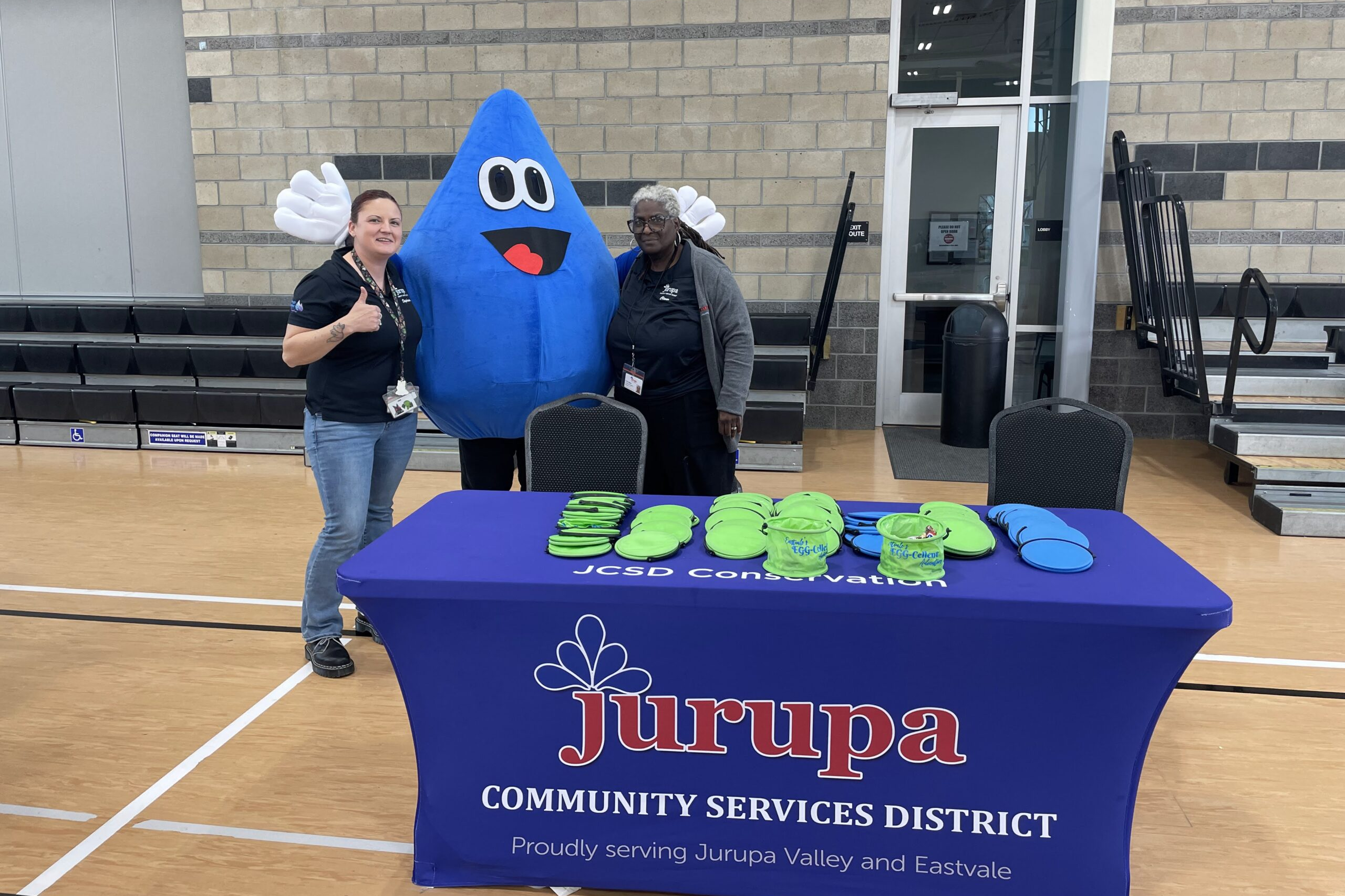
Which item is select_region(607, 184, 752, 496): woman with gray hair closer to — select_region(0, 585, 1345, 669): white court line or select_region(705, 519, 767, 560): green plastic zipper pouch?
select_region(705, 519, 767, 560): green plastic zipper pouch

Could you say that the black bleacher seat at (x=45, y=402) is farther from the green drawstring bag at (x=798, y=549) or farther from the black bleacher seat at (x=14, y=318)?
the green drawstring bag at (x=798, y=549)

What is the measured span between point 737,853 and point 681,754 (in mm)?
234

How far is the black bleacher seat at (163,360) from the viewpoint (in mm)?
6555

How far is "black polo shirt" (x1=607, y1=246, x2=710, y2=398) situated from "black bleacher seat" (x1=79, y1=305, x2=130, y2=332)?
5775mm

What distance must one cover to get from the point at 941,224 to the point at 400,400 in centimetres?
503

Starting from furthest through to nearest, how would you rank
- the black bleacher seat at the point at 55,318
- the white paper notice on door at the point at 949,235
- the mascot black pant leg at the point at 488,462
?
the black bleacher seat at the point at 55,318 < the white paper notice on door at the point at 949,235 < the mascot black pant leg at the point at 488,462

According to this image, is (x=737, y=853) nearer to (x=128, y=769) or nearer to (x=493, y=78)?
(x=128, y=769)

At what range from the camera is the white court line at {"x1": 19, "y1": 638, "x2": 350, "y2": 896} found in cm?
200

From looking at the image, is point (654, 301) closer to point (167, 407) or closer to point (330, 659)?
point (330, 659)

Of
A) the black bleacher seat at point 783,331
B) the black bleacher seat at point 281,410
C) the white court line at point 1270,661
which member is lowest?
the white court line at point 1270,661

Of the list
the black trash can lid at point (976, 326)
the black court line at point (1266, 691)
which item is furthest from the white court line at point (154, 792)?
the black trash can lid at point (976, 326)

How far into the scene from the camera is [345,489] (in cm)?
285

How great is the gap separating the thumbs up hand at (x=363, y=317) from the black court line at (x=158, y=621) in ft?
3.89

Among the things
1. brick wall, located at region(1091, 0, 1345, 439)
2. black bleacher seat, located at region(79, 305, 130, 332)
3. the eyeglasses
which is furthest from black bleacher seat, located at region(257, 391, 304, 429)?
brick wall, located at region(1091, 0, 1345, 439)
